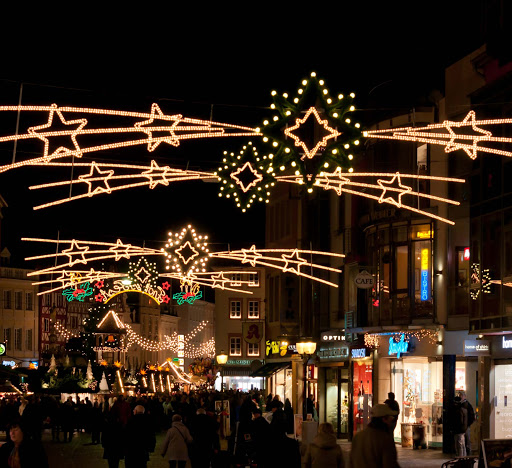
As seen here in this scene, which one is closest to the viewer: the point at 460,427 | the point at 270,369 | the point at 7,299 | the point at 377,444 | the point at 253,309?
the point at 377,444

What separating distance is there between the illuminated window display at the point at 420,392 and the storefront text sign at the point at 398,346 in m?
0.51

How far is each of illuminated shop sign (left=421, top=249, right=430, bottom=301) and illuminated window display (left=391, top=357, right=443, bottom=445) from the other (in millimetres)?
2116

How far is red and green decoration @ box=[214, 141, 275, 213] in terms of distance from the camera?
61.2 feet

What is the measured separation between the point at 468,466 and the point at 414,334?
21833 millimetres

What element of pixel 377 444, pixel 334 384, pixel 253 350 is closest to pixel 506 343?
pixel 334 384

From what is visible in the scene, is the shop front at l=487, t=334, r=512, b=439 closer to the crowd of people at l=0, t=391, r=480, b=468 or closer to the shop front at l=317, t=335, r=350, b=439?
the crowd of people at l=0, t=391, r=480, b=468

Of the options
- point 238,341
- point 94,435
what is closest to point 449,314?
point 94,435

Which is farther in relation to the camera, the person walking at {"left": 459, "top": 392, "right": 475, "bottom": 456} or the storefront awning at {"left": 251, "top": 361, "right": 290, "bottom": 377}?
the storefront awning at {"left": 251, "top": 361, "right": 290, "bottom": 377}

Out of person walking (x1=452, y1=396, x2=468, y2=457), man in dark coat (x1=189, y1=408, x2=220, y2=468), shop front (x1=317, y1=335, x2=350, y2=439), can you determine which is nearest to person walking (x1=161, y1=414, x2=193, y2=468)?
man in dark coat (x1=189, y1=408, x2=220, y2=468)

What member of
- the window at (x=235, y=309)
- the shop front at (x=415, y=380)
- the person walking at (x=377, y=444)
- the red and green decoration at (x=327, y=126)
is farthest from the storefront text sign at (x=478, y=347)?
the window at (x=235, y=309)

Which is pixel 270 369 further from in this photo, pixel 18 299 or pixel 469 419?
pixel 18 299

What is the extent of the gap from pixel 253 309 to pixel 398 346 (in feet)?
159

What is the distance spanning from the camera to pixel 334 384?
46344 mm

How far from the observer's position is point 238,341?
8388 centimetres
